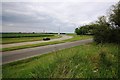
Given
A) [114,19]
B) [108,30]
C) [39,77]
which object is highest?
[114,19]

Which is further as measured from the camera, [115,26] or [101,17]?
[101,17]

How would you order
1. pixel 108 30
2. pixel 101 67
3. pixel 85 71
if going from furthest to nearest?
1. pixel 108 30
2. pixel 101 67
3. pixel 85 71

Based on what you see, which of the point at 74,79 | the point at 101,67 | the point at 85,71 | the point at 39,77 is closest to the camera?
the point at 74,79

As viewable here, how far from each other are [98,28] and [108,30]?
83.8 inches

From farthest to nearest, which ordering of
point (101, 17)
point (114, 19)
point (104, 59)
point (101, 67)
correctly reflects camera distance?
point (101, 17) → point (114, 19) → point (104, 59) → point (101, 67)

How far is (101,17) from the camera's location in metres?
29.6

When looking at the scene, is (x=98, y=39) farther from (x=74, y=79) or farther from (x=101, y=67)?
(x=74, y=79)

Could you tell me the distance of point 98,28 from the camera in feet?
94.7

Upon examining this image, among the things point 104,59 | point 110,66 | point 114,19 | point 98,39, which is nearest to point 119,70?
point 110,66

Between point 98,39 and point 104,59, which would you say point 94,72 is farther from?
point 98,39

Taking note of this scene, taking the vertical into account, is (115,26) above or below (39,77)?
above

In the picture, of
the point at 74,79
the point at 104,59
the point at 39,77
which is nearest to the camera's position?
the point at 74,79

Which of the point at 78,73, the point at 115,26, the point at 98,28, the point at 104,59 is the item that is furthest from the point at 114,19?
the point at 78,73

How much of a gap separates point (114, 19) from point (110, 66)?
21341 mm
